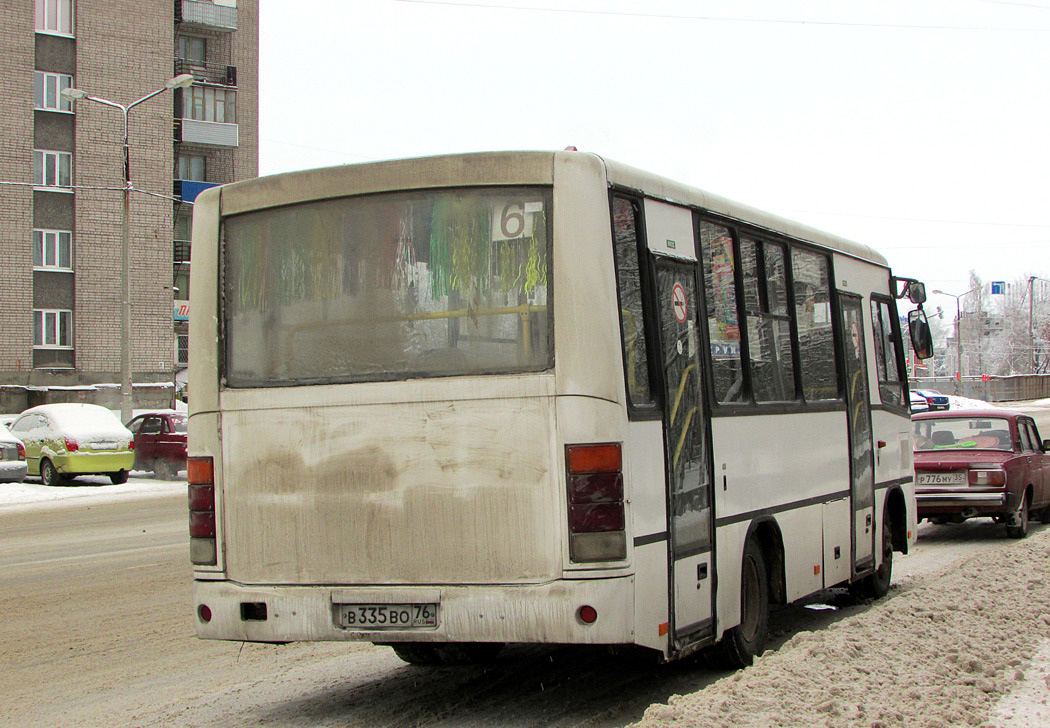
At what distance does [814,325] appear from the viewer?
8.93 m

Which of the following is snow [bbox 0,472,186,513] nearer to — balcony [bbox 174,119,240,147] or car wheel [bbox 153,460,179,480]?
car wheel [bbox 153,460,179,480]

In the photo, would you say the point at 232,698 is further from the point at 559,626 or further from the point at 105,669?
the point at 559,626

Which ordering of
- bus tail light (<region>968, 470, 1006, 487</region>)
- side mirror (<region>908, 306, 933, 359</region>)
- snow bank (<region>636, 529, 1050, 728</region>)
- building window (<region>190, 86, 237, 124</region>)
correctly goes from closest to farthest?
snow bank (<region>636, 529, 1050, 728</region>) → side mirror (<region>908, 306, 933, 359</region>) → bus tail light (<region>968, 470, 1006, 487</region>) → building window (<region>190, 86, 237, 124</region>)

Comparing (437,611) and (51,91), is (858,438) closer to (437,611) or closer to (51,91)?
(437,611)

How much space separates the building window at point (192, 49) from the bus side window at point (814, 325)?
5029 centimetres

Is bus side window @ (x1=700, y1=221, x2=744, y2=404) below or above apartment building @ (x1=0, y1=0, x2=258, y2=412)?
below

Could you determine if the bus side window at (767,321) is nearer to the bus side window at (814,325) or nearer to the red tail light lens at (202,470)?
the bus side window at (814,325)

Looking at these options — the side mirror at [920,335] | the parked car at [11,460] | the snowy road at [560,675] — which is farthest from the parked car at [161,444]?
the side mirror at [920,335]

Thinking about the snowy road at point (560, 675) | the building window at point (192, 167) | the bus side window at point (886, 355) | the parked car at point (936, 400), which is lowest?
the snowy road at point (560, 675)

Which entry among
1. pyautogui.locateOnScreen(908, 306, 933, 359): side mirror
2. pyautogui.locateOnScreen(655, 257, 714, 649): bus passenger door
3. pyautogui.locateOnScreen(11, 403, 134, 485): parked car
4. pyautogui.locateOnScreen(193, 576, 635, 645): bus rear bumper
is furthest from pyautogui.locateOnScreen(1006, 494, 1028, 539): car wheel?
pyautogui.locateOnScreen(11, 403, 134, 485): parked car

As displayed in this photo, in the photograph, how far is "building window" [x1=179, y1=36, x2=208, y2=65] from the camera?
2160 inches

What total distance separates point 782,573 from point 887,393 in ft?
10.6

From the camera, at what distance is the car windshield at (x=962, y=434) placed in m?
14.9

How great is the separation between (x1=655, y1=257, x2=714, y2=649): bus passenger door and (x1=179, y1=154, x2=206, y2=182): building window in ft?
166
